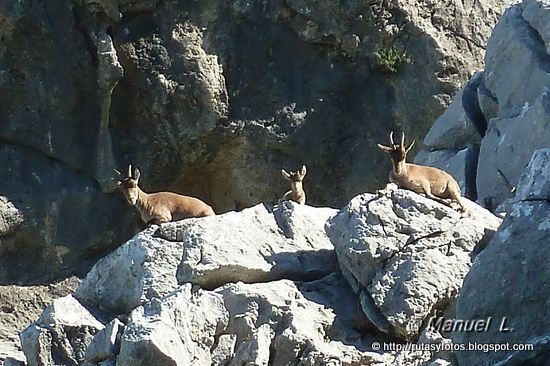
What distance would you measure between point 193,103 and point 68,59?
6.50ft

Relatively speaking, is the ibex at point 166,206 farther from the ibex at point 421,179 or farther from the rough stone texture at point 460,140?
the rough stone texture at point 460,140

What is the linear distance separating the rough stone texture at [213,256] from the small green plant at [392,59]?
8.84m

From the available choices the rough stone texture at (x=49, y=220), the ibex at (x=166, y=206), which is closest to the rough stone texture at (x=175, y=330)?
the ibex at (x=166, y=206)

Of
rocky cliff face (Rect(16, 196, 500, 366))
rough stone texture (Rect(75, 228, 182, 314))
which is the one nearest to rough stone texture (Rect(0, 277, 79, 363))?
rough stone texture (Rect(75, 228, 182, 314))

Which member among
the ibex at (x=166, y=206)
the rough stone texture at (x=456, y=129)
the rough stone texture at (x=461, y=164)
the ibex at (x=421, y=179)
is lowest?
the ibex at (x=166, y=206)

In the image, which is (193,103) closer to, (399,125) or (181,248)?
(399,125)

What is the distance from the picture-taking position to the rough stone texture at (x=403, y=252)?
9.61 metres

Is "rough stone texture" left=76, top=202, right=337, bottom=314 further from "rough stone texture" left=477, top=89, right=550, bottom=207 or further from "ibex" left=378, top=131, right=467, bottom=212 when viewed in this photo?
"rough stone texture" left=477, top=89, right=550, bottom=207

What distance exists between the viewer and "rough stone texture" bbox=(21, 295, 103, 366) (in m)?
10.3

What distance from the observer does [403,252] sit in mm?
9867

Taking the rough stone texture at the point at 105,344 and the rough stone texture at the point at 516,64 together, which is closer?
the rough stone texture at the point at 105,344

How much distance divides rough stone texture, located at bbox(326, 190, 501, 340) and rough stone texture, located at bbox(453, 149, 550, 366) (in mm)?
1354

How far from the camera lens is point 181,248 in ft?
34.1

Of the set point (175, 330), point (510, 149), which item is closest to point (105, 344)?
point (175, 330)
